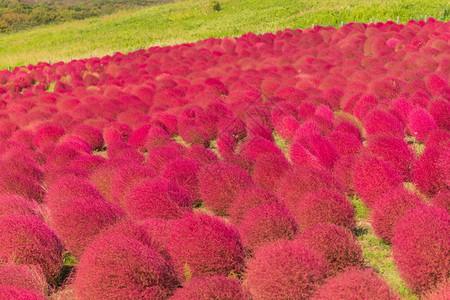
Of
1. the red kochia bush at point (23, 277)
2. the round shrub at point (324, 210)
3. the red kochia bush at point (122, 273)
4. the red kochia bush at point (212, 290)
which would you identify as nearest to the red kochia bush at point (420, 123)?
the round shrub at point (324, 210)

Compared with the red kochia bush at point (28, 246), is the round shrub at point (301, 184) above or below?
below

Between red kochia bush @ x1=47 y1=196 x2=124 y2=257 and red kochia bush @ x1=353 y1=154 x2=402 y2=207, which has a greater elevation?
red kochia bush @ x1=47 y1=196 x2=124 y2=257

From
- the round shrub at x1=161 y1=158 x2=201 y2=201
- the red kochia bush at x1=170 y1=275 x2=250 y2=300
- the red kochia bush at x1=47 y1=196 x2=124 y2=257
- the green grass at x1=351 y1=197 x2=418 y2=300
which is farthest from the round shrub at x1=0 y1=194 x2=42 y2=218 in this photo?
the green grass at x1=351 y1=197 x2=418 y2=300

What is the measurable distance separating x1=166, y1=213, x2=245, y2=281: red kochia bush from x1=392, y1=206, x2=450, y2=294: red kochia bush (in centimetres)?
124

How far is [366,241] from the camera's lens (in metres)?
4.30

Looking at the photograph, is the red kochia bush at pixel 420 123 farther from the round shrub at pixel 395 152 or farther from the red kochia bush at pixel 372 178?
the red kochia bush at pixel 372 178

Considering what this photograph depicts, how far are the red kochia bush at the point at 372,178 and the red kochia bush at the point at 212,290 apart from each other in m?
2.12

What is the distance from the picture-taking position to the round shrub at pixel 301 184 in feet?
15.1

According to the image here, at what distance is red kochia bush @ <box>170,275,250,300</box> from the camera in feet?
9.81

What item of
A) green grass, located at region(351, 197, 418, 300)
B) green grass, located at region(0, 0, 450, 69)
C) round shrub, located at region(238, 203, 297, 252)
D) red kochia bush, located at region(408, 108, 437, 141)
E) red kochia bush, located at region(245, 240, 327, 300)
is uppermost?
red kochia bush, located at region(245, 240, 327, 300)

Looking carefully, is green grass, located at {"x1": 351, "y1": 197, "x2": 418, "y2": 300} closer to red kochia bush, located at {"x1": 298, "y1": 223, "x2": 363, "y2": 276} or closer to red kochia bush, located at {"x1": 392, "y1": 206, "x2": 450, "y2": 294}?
red kochia bush, located at {"x1": 392, "y1": 206, "x2": 450, "y2": 294}

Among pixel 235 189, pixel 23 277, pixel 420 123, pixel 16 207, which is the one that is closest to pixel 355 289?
pixel 235 189

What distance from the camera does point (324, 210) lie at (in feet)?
13.6

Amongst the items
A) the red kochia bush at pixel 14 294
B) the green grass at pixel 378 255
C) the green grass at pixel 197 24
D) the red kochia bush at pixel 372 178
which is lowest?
the green grass at pixel 197 24
